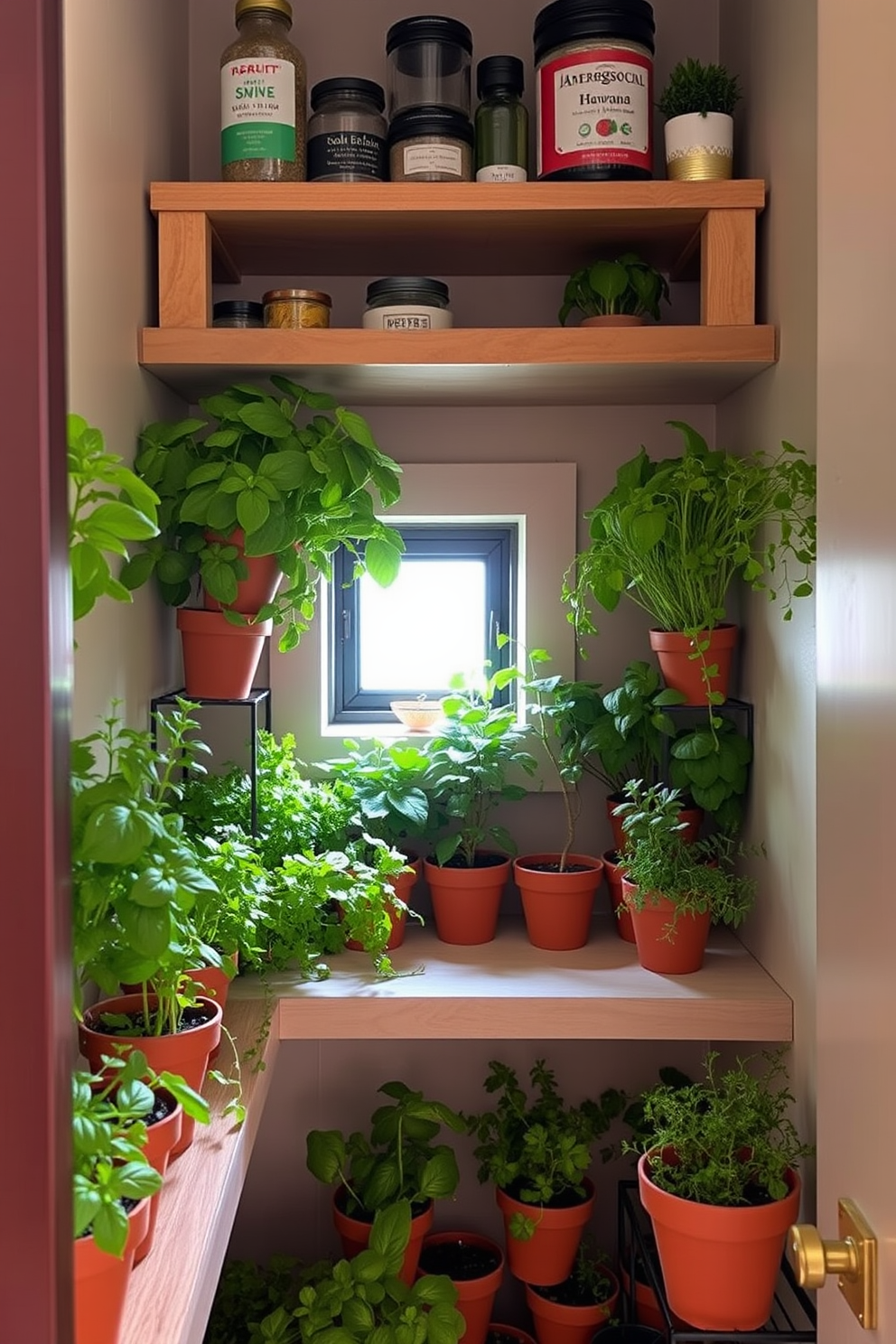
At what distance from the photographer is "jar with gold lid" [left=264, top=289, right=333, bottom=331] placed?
1.74 m

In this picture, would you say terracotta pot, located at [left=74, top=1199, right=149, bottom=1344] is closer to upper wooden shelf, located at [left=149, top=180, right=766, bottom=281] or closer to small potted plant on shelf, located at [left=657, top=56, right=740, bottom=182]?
upper wooden shelf, located at [left=149, top=180, right=766, bottom=281]

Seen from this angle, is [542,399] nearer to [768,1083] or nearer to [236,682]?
[236,682]

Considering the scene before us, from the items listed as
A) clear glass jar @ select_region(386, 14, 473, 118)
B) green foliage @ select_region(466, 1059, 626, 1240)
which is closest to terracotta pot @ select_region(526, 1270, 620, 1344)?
green foliage @ select_region(466, 1059, 626, 1240)

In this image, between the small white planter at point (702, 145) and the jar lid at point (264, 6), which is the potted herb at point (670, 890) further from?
the jar lid at point (264, 6)

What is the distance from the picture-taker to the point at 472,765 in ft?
6.23

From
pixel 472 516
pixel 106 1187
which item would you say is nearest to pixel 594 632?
pixel 472 516

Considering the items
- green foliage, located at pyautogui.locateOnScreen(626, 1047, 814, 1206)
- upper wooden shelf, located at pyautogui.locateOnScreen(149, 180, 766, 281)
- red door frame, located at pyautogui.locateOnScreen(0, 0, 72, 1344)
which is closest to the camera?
red door frame, located at pyautogui.locateOnScreen(0, 0, 72, 1344)

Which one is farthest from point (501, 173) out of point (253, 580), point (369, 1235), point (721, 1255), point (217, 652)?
point (369, 1235)

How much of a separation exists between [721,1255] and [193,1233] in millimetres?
689

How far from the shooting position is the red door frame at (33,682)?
2.14 feet

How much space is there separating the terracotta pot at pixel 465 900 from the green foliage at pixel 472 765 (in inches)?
1.2

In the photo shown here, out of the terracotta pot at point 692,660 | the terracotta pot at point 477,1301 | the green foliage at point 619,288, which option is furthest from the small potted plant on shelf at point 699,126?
the terracotta pot at point 477,1301

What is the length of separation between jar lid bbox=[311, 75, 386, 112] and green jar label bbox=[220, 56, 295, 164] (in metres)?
0.04

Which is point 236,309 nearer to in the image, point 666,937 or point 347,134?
point 347,134
